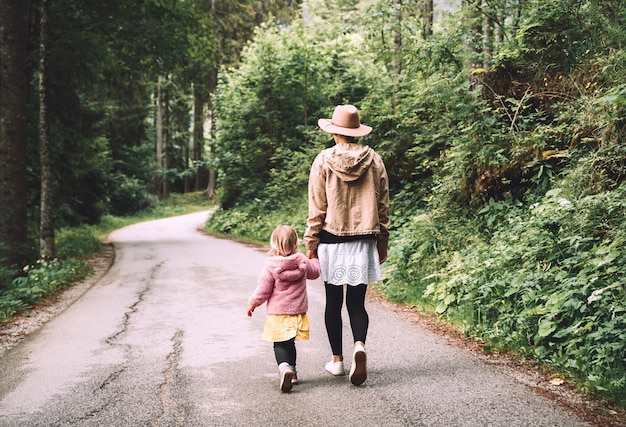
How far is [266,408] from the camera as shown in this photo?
365 centimetres

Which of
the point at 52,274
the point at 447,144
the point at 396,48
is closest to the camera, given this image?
the point at 447,144

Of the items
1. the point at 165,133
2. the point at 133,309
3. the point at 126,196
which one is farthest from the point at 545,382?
the point at 165,133

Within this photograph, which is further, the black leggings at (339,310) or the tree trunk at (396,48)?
the tree trunk at (396,48)

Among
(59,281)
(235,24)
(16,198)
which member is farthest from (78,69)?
(235,24)

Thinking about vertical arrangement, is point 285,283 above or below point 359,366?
above

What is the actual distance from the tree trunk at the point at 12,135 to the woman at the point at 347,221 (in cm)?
799

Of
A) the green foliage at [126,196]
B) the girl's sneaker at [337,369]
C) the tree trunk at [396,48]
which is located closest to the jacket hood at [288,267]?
the girl's sneaker at [337,369]

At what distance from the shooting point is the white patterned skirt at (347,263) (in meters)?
4.14

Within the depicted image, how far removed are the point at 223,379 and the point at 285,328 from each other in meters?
0.76

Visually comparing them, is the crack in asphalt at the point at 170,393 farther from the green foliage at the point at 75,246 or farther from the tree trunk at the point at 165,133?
the tree trunk at the point at 165,133

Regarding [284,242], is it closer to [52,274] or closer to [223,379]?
[223,379]

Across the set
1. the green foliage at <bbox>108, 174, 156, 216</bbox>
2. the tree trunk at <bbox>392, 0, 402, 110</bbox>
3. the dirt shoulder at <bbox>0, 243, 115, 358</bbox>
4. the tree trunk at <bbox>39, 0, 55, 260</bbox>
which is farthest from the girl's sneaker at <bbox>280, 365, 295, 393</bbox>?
the green foliage at <bbox>108, 174, 156, 216</bbox>

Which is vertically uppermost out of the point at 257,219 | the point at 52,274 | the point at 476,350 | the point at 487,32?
the point at 487,32

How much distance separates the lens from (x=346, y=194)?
418cm
